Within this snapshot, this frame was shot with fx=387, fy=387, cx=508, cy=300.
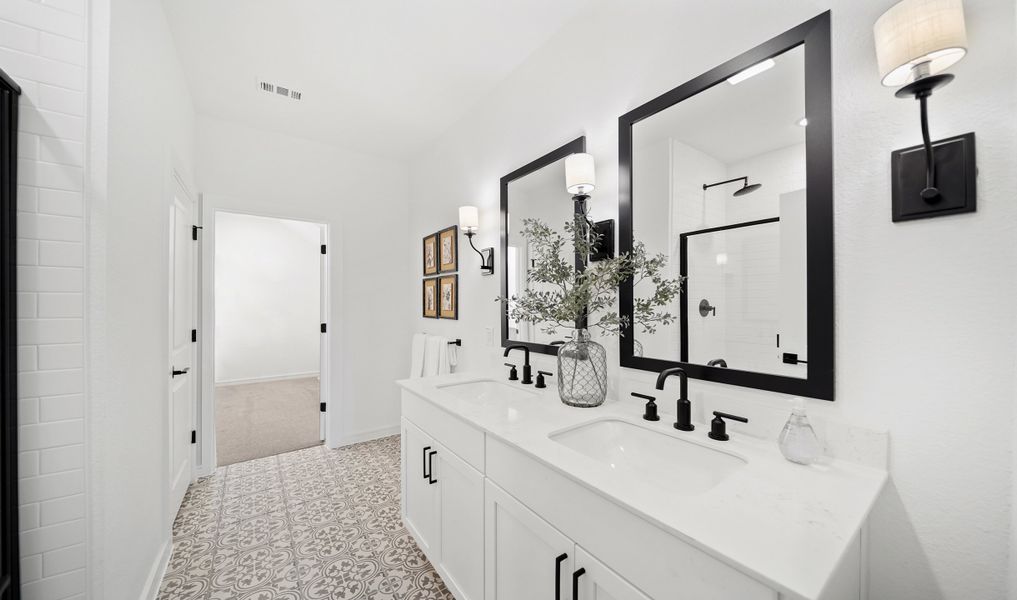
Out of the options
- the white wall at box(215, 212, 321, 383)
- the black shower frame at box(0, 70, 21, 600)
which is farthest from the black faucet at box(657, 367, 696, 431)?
the white wall at box(215, 212, 321, 383)

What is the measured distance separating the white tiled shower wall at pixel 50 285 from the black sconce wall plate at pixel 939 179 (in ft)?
7.06

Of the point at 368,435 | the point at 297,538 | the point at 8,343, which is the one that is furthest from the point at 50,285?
the point at 368,435

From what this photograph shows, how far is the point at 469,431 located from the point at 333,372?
2337mm

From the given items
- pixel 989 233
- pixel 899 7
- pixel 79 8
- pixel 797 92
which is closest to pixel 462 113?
pixel 79 8

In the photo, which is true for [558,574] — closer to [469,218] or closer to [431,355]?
[469,218]

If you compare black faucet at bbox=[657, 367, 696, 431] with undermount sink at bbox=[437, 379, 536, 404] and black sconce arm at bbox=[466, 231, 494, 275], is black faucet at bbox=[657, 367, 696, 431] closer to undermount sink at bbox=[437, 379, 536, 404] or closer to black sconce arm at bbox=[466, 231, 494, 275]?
undermount sink at bbox=[437, 379, 536, 404]

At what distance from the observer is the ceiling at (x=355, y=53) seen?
1810 mm

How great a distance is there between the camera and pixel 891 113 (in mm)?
916

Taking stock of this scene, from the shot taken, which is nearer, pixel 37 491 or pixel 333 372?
pixel 37 491

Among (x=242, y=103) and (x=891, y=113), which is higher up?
(x=242, y=103)

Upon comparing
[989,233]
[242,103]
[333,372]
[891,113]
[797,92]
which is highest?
[242,103]

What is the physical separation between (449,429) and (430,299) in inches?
71.1

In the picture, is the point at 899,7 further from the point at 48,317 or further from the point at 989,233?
the point at 48,317

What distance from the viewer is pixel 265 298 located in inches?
232
